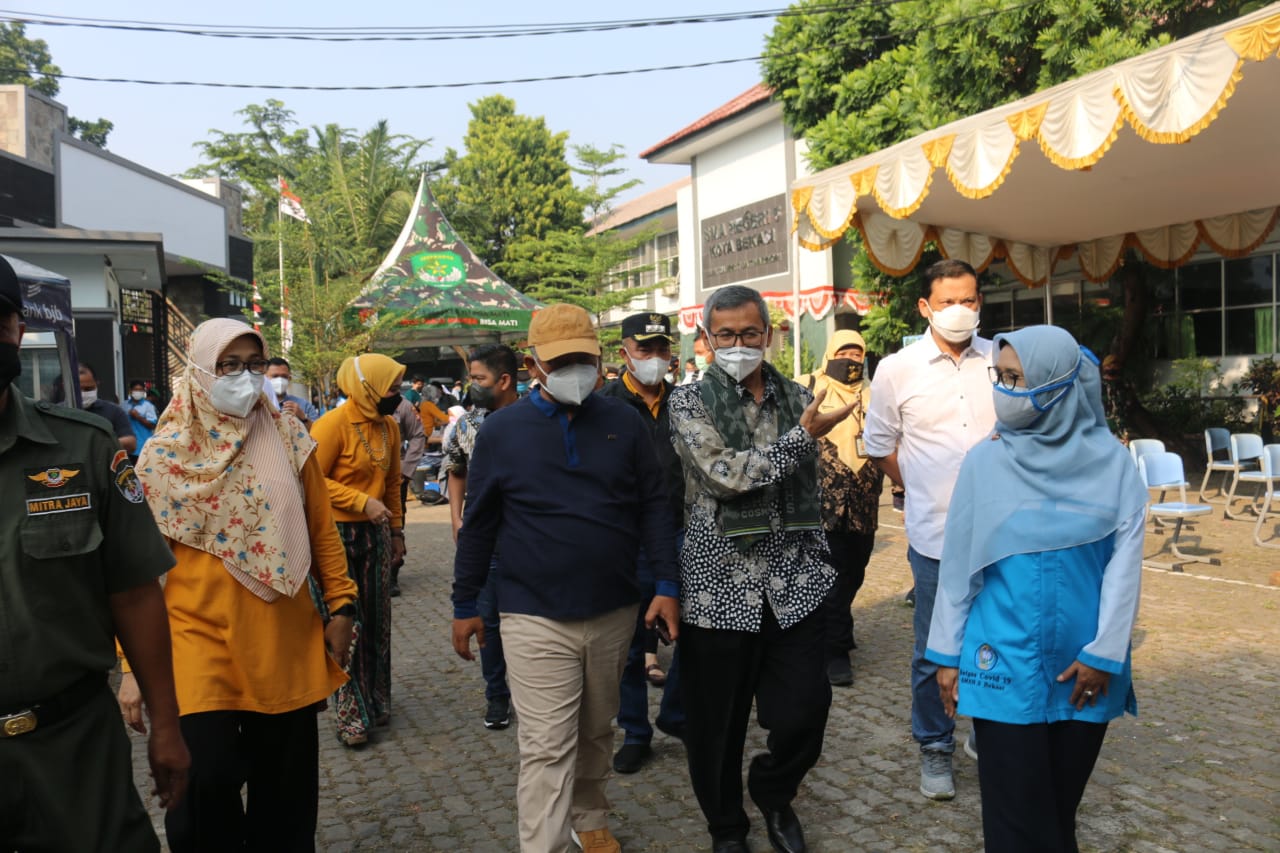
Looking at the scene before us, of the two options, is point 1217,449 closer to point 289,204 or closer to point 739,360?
point 739,360

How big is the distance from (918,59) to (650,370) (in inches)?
517

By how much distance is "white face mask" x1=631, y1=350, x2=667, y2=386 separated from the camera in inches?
192

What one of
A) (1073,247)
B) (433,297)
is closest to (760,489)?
(1073,247)

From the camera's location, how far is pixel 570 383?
3318 millimetres

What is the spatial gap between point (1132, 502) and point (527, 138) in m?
40.5

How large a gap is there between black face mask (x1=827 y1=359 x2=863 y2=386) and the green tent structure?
13.6 metres

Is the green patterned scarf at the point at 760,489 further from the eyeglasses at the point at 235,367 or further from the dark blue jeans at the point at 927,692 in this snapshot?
the eyeglasses at the point at 235,367

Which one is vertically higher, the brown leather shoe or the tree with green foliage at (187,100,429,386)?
the tree with green foliage at (187,100,429,386)

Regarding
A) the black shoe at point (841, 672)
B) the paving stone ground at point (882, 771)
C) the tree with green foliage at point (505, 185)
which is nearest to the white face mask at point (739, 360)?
the paving stone ground at point (882, 771)

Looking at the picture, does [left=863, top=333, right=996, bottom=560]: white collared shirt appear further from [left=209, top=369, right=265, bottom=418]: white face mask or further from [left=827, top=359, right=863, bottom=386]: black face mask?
[left=209, top=369, right=265, bottom=418]: white face mask

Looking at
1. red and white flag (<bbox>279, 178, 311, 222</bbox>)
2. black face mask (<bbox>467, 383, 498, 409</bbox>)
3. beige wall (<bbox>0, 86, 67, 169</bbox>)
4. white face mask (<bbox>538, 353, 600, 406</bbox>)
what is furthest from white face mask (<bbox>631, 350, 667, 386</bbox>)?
beige wall (<bbox>0, 86, 67, 169</bbox>)

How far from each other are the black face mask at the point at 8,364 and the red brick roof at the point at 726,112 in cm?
1985

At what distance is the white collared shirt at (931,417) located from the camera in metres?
3.95

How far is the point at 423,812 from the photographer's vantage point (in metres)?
4.16
